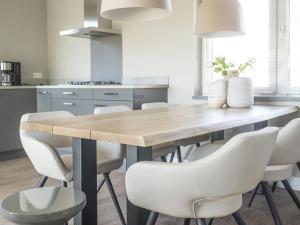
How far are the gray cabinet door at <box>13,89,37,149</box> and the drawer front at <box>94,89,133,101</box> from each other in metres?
1.20

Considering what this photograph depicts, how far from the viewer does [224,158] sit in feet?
4.16

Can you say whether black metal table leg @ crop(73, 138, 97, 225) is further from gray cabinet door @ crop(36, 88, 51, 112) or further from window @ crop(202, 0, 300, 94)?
gray cabinet door @ crop(36, 88, 51, 112)

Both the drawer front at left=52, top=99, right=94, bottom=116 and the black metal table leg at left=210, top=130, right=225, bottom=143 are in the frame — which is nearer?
the black metal table leg at left=210, top=130, right=225, bottom=143

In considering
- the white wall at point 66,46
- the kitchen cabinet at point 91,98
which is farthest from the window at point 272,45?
the white wall at point 66,46

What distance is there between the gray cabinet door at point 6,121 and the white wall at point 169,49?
152 centimetres

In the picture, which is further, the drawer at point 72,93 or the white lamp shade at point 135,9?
the drawer at point 72,93

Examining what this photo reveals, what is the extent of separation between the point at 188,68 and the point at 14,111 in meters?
2.24

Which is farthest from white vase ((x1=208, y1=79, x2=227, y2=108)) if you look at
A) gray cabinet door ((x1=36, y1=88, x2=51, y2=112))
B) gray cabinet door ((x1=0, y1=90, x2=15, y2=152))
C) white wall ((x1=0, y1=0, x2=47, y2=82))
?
white wall ((x1=0, y1=0, x2=47, y2=82))

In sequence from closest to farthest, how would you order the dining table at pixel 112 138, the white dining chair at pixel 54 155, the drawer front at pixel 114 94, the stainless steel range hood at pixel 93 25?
1. the dining table at pixel 112 138
2. the white dining chair at pixel 54 155
3. the drawer front at pixel 114 94
4. the stainless steel range hood at pixel 93 25

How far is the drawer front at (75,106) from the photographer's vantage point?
13.0 ft

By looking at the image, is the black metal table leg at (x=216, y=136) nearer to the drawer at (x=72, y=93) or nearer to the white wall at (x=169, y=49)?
the white wall at (x=169, y=49)

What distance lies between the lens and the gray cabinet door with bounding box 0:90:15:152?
4277mm

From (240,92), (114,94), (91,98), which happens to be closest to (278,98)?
(240,92)

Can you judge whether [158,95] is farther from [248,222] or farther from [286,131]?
[286,131]
